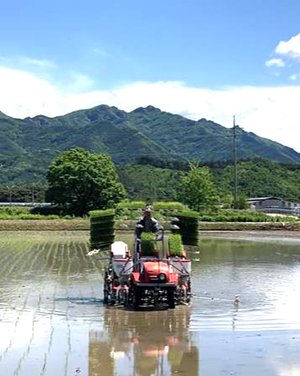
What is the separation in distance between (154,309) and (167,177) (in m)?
80.5

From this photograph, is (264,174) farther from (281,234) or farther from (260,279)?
(260,279)

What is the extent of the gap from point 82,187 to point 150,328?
149ft

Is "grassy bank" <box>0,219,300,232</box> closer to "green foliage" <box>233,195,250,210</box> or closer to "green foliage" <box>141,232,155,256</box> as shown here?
"green foliage" <box>233,195,250,210</box>

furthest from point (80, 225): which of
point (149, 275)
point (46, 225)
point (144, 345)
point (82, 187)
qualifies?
point (144, 345)

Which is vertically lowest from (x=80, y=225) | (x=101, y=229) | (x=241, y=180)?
(x=80, y=225)

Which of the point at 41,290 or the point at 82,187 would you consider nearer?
the point at 41,290

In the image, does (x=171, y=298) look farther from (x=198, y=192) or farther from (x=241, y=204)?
(x=241, y=204)

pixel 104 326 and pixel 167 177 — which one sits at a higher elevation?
pixel 167 177

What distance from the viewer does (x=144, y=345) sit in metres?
10.4

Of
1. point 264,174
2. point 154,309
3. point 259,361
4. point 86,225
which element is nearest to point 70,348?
point 259,361

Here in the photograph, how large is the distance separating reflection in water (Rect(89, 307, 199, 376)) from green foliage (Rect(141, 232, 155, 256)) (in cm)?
135

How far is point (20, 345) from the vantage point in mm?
10266

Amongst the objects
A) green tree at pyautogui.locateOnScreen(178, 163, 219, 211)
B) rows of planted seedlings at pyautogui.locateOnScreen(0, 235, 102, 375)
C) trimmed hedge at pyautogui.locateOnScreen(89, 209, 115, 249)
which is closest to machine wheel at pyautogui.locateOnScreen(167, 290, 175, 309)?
rows of planted seedlings at pyautogui.locateOnScreen(0, 235, 102, 375)

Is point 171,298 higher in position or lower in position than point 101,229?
lower
